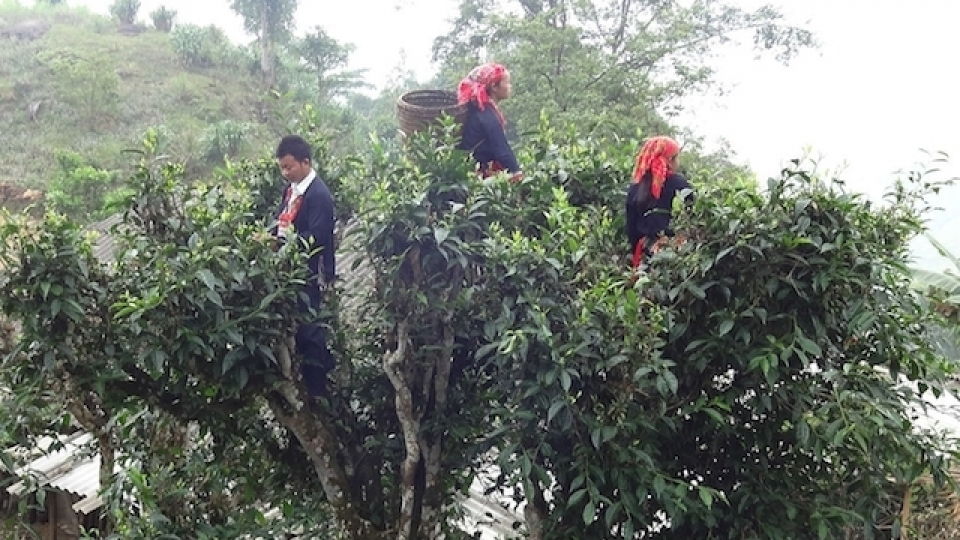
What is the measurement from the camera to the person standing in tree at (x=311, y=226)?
10.1 ft

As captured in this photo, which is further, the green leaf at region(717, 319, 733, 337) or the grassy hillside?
the grassy hillside

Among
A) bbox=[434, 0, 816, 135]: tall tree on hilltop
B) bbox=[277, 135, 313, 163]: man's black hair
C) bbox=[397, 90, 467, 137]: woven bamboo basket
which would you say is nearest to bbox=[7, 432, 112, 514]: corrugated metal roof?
bbox=[277, 135, 313, 163]: man's black hair

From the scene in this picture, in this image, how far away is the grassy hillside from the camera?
16.4 m

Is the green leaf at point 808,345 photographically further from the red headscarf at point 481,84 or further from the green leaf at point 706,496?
the red headscarf at point 481,84

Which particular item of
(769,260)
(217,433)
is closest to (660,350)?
(769,260)

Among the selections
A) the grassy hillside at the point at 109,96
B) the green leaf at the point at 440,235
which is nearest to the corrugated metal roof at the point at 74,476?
the green leaf at the point at 440,235

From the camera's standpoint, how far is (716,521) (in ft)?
8.96

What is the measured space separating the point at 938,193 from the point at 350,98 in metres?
21.7

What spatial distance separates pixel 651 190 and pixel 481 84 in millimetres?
1186

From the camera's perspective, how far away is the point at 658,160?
3029mm

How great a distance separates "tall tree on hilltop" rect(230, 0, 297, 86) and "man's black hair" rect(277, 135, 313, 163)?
54.7ft

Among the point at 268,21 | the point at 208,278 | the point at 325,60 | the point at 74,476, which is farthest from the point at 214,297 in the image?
the point at 325,60

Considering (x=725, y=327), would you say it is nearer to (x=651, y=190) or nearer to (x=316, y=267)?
(x=651, y=190)

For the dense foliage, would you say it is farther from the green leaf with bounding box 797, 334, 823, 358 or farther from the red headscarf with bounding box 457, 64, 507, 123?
the red headscarf with bounding box 457, 64, 507, 123
